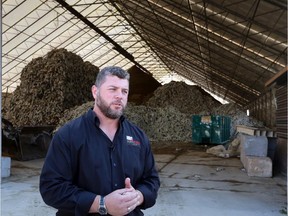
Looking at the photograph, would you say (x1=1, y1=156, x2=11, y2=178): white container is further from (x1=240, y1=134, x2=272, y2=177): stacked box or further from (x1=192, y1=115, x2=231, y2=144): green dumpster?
(x1=192, y1=115, x2=231, y2=144): green dumpster

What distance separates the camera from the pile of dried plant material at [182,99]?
23.8 metres

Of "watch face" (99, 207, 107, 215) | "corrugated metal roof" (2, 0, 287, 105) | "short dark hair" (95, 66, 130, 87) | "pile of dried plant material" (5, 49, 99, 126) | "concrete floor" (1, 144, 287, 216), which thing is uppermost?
"corrugated metal roof" (2, 0, 287, 105)

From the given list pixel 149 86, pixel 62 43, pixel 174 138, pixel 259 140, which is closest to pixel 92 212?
Answer: pixel 259 140

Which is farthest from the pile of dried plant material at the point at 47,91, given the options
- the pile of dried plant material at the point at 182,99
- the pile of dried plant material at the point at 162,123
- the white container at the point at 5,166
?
the pile of dried plant material at the point at 182,99

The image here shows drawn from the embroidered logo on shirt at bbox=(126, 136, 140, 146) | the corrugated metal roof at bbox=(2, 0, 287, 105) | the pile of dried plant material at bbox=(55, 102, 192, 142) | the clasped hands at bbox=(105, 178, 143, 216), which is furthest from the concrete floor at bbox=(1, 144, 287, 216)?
the pile of dried plant material at bbox=(55, 102, 192, 142)

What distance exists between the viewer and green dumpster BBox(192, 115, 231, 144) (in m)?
17.3

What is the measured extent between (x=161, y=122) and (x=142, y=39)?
12.2 meters

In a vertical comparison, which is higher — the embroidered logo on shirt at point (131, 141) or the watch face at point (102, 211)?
the embroidered logo on shirt at point (131, 141)

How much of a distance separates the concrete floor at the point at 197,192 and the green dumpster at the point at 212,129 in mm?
6393

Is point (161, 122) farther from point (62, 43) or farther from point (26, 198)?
point (26, 198)

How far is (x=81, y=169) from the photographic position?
6.79 ft

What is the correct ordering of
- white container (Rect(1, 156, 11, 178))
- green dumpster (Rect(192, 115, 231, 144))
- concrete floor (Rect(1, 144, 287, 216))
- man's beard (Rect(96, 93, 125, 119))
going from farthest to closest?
green dumpster (Rect(192, 115, 231, 144)) → white container (Rect(1, 156, 11, 178)) → concrete floor (Rect(1, 144, 287, 216)) → man's beard (Rect(96, 93, 125, 119))

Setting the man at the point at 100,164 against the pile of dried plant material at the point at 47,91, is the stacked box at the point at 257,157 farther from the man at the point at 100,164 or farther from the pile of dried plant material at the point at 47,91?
the pile of dried plant material at the point at 47,91

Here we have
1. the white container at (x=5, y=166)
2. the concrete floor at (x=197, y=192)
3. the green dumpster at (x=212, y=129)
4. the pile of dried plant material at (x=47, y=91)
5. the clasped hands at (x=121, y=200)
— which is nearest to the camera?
the clasped hands at (x=121, y=200)
